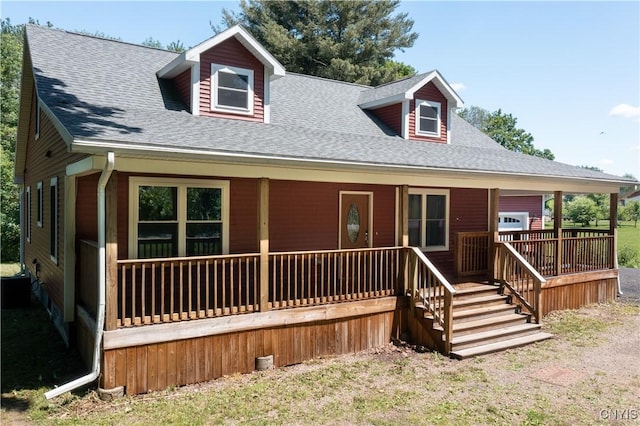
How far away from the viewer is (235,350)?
711cm

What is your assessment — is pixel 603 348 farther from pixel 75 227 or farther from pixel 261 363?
pixel 75 227

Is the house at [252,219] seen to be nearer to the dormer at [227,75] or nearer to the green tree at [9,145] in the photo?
the dormer at [227,75]

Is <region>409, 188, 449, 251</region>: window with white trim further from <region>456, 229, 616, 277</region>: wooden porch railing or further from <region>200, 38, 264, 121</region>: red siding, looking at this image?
<region>200, 38, 264, 121</region>: red siding

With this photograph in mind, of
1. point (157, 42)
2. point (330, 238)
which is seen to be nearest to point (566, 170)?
point (330, 238)

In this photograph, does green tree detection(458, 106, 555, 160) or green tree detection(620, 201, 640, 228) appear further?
green tree detection(620, 201, 640, 228)

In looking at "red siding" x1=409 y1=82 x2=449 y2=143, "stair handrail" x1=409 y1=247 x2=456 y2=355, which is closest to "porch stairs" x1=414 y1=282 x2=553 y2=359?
"stair handrail" x1=409 y1=247 x2=456 y2=355

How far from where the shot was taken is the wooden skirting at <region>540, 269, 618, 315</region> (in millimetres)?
11250

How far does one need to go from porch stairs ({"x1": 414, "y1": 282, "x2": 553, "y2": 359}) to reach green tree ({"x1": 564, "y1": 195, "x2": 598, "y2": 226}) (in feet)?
158

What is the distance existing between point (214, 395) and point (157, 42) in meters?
45.1

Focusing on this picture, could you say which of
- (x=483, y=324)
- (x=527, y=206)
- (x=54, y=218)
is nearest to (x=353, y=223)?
(x=483, y=324)

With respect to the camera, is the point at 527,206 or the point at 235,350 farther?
the point at 527,206

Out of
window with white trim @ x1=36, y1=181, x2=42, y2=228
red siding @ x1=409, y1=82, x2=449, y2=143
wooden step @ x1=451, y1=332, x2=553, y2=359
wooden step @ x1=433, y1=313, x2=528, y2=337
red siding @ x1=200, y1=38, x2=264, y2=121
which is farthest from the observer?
red siding @ x1=409, y1=82, x2=449, y2=143

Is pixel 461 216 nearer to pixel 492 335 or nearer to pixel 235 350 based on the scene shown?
pixel 492 335

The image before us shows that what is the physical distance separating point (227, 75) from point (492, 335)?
25.3 ft
